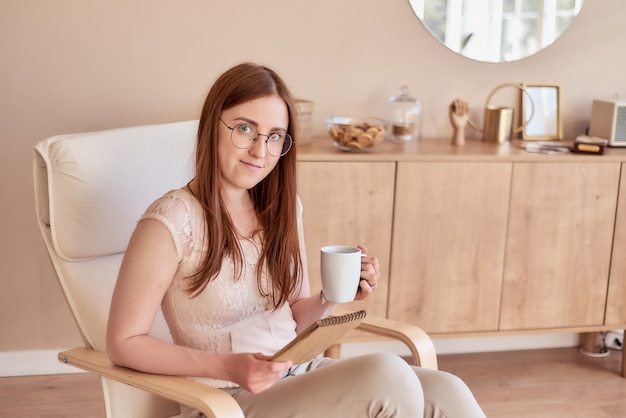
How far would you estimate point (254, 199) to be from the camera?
170 cm

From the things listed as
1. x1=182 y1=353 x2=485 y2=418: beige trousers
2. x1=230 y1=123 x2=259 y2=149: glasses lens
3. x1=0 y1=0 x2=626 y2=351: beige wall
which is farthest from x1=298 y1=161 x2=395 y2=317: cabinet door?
x1=182 y1=353 x2=485 y2=418: beige trousers

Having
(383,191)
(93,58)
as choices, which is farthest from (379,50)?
(93,58)

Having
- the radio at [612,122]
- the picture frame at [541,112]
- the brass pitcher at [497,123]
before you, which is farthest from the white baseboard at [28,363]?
the radio at [612,122]

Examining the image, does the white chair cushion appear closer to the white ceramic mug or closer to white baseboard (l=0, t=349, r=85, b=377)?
the white ceramic mug

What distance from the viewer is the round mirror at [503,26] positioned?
285cm

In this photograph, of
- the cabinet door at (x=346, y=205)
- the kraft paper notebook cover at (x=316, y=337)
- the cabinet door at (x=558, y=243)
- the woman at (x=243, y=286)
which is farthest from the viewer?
the cabinet door at (x=558, y=243)

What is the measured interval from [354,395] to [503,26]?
1.88 meters

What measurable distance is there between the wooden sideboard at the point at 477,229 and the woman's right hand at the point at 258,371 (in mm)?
1141

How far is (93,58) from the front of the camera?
2.60 metres

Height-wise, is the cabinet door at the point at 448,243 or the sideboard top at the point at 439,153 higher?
the sideboard top at the point at 439,153

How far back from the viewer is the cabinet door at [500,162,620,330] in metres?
2.63

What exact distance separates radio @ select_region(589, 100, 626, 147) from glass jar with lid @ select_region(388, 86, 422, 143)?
2.21ft

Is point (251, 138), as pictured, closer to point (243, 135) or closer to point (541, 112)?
point (243, 135)

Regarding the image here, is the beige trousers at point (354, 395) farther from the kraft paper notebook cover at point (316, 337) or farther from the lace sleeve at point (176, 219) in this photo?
the lace sleeve at point (176, 219)
